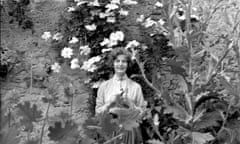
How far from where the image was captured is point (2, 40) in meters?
4.69

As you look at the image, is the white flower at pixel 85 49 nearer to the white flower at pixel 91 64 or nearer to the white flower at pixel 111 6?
the white flower at pixel 91 64

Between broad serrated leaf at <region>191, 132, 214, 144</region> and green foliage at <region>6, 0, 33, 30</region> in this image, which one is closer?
broad serrated leaf at <region>191, 132, 214, 144</region>

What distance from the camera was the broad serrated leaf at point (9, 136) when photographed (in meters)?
0.57

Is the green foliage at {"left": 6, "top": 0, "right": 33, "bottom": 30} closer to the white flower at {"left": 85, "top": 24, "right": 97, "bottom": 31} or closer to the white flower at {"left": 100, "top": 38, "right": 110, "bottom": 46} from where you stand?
the white flower at {"left": 85, "top": 24, "right": 97, "bottom": 31}

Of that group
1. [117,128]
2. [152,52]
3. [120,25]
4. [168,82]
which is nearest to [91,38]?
[120,25]

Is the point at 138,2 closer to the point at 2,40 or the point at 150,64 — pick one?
the point at 150,64

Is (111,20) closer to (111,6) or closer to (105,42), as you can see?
(111,6)

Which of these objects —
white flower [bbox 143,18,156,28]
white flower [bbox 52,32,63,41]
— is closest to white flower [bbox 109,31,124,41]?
white flower [bbox 143,18,156,28]

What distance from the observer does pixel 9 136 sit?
0.59 meters

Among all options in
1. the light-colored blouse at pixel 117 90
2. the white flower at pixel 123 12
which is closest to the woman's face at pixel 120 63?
the light-colored blouse at pixel 117 90

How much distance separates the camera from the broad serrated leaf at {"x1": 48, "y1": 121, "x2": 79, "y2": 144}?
65cm

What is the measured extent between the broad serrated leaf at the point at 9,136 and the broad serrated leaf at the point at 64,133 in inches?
2.6

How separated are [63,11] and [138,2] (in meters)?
0.85

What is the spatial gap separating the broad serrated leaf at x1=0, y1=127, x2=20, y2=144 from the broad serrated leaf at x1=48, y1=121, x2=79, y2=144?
7cm
